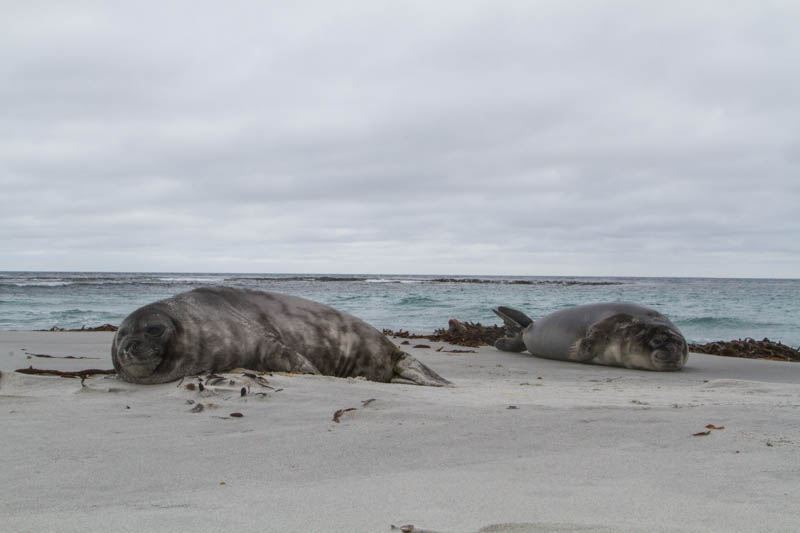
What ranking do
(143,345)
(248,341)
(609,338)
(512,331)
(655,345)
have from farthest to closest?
(512,331) → (609,338) → (655,345) → (248,341) → (143,345)

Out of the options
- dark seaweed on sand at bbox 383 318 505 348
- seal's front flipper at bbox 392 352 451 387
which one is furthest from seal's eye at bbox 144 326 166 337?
dark seaweed on sand at bbox 383 318 505 348

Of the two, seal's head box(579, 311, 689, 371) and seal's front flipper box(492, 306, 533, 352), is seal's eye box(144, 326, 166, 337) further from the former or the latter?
seal's front flipper box(492, 306, 533, 352)

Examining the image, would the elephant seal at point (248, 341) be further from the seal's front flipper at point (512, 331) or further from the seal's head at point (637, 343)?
the seal's front flipper at point (512, 331)

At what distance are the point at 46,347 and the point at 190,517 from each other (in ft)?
20.9

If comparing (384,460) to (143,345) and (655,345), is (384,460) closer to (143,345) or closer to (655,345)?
(143,345)

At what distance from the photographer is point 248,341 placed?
4.67 meters

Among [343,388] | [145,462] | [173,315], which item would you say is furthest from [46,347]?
[145,462]

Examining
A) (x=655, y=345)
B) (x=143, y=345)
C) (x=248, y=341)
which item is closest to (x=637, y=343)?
(x=655, y=345)

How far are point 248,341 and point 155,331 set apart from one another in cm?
69

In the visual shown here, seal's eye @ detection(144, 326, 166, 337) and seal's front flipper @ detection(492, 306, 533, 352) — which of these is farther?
seal's front flipper @ detection(492, 306, 533, 352)

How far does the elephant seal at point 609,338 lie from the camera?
22.7 ft

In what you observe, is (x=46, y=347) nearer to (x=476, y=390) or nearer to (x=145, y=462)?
(x=476, y=390)

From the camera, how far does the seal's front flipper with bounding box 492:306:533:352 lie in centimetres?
877

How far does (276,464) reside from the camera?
7.43 ft
